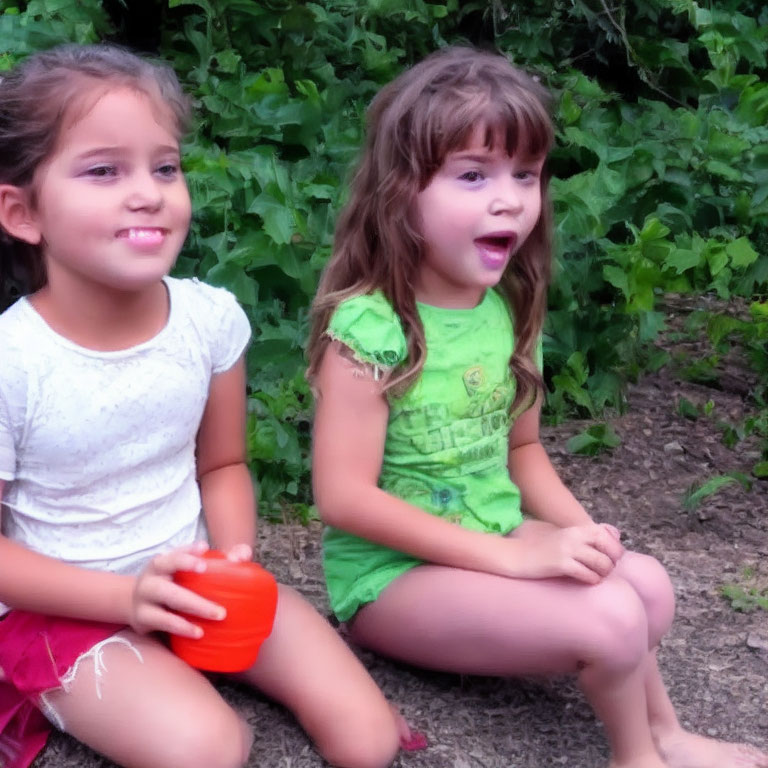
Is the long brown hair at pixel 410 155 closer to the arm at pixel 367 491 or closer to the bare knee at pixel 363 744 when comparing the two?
the arm at pixel 367 491

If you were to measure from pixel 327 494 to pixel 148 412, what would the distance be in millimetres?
365

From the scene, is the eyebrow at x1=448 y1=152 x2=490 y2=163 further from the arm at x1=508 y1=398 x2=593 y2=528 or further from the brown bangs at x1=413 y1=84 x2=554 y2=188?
the arm at x1=508 y1=398 x2=593 y2=528

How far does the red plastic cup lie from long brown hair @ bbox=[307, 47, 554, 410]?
1.54 ft

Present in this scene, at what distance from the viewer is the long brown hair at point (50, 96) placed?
205 cm

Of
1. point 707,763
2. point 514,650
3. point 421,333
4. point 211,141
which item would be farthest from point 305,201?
point 707,763

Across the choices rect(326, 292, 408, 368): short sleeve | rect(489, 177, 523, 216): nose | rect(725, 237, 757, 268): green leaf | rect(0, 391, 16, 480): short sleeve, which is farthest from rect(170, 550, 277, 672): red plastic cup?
rect(725, 237, 757, 268): green leaf

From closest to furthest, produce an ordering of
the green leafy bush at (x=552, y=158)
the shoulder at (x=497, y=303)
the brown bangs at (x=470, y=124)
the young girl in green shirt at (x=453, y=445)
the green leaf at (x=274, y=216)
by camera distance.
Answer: the young girl in green shirt at (x=453, y=445) < the brown bangs at (x=470, y=124) < the shoulder at (x=497, y=303) < the green leaf at (x=274, y=216) < the green leafy bush at (x=552, y=158)

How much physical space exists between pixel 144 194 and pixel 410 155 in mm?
531

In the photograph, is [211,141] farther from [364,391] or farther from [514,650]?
[514,650]

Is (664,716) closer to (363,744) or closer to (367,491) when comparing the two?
(363,744)

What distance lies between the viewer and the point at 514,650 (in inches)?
88.4

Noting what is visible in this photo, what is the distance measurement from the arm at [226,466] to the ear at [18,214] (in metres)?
0.44

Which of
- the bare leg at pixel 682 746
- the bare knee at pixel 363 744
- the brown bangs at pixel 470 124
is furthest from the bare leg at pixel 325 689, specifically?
the brown bangs at pixel 470 124

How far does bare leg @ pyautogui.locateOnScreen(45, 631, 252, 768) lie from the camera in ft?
6.77
